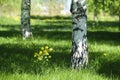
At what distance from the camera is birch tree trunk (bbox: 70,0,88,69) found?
9.69m

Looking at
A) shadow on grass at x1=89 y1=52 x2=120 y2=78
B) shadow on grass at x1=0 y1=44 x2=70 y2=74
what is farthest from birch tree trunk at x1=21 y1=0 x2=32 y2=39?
shadow on grass at x1=89 y1=52 x2=120 y2=78

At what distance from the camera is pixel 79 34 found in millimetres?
9672

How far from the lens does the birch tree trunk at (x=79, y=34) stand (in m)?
9.69

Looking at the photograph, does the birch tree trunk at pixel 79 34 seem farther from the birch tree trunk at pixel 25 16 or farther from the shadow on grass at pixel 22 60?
the birch tree trunk at pixel 25 16

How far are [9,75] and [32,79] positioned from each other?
605 mm

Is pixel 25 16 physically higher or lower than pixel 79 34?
lower

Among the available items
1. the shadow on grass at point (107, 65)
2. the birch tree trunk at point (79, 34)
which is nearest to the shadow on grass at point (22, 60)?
the birch tree trunk at point (79, 34)

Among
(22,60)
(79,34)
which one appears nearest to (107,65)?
(79,34)

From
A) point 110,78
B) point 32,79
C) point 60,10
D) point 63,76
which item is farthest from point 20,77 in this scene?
point 60,10

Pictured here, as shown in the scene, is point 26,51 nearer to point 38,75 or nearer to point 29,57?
point 29,57

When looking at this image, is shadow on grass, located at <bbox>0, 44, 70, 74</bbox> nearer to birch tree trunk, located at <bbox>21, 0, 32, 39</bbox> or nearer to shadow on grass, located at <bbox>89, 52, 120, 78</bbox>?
shadow on grass, located at <bbox>89, 52, 120, 78</bbox>

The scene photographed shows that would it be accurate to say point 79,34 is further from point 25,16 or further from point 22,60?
point 25,16

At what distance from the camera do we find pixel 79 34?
9672 mm

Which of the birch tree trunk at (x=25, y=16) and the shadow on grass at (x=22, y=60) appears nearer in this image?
the shadow on grass at (x=22, y=60)
